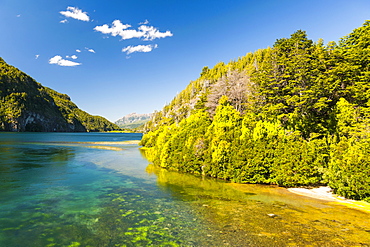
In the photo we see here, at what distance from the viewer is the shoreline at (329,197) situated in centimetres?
1664

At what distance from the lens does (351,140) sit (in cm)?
2027

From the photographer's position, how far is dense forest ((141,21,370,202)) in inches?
806

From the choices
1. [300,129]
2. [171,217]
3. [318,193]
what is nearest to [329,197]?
[318,193]

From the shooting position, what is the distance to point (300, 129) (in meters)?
26.8

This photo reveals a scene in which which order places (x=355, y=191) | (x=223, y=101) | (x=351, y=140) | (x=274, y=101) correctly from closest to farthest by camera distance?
(x=355, y=191) → (x=351, y=140) → (x=274, y=101) → (x=223, y=101)

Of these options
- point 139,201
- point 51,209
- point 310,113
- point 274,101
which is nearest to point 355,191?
point 310,113

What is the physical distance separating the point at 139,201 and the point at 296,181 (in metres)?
17.9

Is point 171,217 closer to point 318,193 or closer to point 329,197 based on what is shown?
point 329,197

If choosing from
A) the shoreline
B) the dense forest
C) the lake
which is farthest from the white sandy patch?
the lake

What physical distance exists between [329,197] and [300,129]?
32.3ft

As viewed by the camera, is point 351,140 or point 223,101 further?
point 223,101

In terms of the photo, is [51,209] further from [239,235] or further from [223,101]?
[223,101]

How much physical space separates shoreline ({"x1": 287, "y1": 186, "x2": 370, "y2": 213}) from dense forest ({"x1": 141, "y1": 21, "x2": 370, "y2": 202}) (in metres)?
0.66

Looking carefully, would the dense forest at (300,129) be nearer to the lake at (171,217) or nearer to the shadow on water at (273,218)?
the lake at (171,217)
